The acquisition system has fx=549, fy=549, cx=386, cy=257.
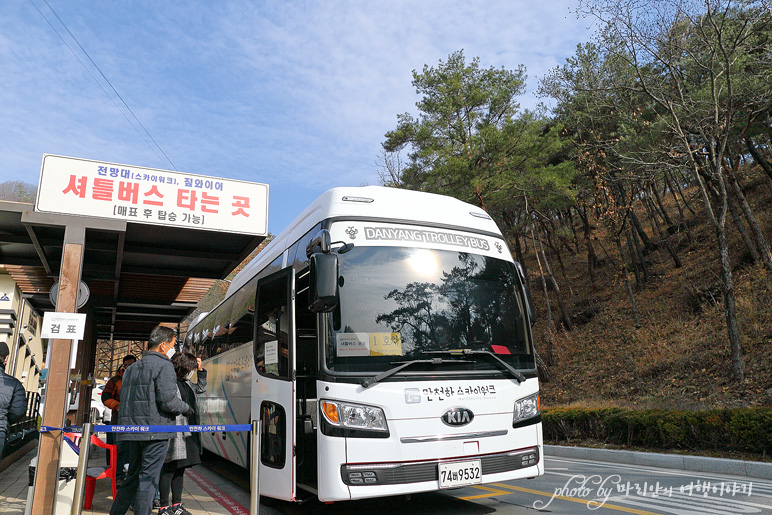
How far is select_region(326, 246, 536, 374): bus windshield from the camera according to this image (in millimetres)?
5328

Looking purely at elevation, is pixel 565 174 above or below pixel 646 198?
below

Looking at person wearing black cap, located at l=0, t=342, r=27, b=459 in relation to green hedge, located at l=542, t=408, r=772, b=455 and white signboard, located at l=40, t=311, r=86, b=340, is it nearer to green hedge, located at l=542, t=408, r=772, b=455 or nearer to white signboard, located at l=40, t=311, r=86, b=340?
white signboard, located at l=40, t=311, r=86, b=340

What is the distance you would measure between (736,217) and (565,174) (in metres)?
6.86

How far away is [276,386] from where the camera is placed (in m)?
6.12

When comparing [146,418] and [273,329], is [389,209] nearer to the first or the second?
[273,329]

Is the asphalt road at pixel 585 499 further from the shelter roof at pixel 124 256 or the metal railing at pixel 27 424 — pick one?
the metal railing at pixel 27 424

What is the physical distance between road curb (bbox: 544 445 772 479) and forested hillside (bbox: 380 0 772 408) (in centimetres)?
353

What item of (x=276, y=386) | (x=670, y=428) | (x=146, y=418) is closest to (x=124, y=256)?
(x=276, y=386)

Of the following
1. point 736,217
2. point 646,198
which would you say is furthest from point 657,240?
point 736,217

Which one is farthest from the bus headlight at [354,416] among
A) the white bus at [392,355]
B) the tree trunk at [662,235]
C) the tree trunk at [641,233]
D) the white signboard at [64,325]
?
the tree trunk at [641,233]

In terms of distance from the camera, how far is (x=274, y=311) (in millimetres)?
6562

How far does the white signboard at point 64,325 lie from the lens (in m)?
6.12

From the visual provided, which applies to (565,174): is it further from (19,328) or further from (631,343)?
(19,328)

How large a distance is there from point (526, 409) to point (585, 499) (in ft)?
5.88
